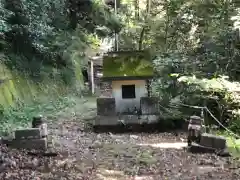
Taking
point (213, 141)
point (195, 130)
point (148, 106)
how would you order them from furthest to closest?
1. point (148, 106)
2. point (195, 130)
3. point (213, 141)

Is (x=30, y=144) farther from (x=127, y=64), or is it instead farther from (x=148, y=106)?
(x=127, y=64)

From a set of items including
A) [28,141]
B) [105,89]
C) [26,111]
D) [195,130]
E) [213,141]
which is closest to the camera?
[28,141]

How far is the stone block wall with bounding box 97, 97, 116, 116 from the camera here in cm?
1111

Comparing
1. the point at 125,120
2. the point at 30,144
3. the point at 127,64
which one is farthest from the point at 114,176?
the point at 127,64

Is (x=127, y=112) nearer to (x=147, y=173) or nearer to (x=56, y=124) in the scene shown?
(x=56, y=124)

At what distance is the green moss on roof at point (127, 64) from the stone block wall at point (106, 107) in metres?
0.80

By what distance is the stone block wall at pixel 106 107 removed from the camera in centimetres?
1111

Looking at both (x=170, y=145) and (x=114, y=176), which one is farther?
(x=170, y=145)

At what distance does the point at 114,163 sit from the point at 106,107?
192 inches

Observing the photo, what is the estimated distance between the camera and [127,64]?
11.7 metres

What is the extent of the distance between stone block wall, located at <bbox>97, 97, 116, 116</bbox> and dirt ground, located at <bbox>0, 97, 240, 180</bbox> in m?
2.21

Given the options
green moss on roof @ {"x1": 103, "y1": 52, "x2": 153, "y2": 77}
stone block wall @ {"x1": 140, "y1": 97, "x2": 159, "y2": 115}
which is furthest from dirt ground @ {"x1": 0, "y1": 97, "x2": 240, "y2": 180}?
green moss on roof @ {"x1": 103, "y1": 52, "x2": 153, "y2": 77}

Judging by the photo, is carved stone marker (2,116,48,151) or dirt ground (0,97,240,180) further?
carved stone marker (2,116,48,151)

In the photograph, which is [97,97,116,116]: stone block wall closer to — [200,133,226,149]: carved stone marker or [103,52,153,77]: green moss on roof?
[103,52,153,77]: green moss on roof
